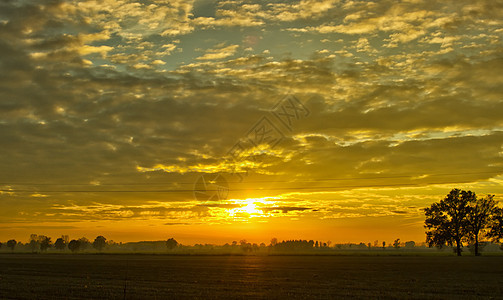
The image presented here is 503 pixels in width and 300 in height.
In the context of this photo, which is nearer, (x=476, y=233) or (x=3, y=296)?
(x=3, y=296)

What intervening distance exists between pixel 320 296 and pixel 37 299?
19.6 metres

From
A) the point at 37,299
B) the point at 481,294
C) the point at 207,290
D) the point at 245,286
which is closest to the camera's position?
the point at 37,299

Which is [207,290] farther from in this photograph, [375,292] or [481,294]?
[481,294]

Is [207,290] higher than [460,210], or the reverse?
[460,210]

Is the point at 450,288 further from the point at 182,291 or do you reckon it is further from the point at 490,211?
the point at 490,211

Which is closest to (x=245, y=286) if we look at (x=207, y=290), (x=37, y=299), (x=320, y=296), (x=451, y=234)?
(x=207, y=290)

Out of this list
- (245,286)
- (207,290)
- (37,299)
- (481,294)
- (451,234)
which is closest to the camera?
(37,299)

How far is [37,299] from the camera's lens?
3028 cm

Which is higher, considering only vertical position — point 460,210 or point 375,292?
point 460,210

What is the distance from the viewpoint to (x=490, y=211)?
431 feet

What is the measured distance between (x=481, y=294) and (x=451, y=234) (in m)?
107

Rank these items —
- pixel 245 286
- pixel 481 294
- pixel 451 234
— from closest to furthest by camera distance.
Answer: pixel 481 294 → pixel 245 286 → pixel 451 234

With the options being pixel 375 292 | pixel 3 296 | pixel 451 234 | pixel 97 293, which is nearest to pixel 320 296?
pixel 375 292

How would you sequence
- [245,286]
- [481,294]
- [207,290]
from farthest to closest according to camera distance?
[245,286]
[207,290]
[481,294]
